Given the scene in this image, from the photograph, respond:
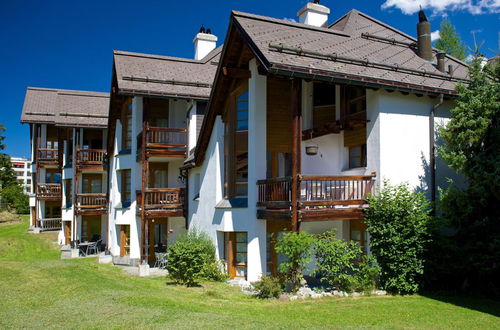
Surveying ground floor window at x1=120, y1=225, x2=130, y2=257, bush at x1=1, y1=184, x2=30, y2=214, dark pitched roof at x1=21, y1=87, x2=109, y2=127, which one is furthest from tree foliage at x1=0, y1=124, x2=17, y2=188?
ground floor window at x1=120, y1=225, x2=130, y2=257

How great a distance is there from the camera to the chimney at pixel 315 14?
21172 mm

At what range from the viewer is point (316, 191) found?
13781 mm

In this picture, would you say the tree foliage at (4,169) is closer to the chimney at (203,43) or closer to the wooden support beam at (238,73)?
the chimney at (203,43)

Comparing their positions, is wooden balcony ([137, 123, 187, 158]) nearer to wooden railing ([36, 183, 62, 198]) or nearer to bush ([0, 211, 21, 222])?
wooden railing ([36, 183, 62, 198])

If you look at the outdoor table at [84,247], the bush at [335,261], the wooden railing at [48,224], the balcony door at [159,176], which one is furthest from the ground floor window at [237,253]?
the wooden railing at [48,224]

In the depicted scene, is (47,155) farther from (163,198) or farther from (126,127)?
(163,198)

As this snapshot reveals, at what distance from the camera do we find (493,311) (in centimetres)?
1139

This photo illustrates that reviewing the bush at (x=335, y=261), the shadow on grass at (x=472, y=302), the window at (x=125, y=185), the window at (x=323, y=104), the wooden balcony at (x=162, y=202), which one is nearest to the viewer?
the shadow on grass at (x=472, y=302)

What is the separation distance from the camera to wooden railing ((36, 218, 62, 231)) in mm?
36938

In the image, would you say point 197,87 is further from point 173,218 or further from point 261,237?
point 261,237

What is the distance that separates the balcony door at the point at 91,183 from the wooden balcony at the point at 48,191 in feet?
20.6

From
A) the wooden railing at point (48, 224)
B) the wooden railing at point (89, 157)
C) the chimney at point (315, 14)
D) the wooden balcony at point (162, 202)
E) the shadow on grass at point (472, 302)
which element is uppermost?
the chimney at point (315, 14)

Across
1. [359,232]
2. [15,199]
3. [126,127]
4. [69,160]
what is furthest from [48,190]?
[359,232]

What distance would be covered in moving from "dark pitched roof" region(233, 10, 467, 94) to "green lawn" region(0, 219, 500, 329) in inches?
265
